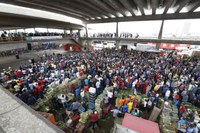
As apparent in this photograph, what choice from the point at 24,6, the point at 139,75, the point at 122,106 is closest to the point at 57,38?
the point at 24,6

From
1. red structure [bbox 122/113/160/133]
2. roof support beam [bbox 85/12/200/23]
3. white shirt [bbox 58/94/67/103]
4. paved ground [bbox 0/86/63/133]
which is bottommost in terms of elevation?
white shirt [bbox 58/94/67/103]

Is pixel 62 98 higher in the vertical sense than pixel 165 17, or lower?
lower

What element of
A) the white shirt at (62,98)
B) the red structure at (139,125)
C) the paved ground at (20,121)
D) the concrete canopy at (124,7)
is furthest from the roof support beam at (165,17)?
the paved ground at (20,121)

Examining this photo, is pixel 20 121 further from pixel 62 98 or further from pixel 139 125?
pixel 62 98

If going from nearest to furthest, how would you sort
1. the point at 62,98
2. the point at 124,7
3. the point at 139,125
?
1. the point at 139,125
2. the point at 62,98
3. the point at 124,7

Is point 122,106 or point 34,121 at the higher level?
point 34,121

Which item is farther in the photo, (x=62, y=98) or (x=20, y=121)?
(x=62, y=98)

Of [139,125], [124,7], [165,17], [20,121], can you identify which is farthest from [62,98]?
[165,17]

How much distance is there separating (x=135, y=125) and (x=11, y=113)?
4203mm

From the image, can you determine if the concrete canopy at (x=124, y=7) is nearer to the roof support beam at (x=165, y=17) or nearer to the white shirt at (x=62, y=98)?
the roof support beam at (x=165, y=17)

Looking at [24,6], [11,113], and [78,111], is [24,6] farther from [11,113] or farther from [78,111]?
[11,113]

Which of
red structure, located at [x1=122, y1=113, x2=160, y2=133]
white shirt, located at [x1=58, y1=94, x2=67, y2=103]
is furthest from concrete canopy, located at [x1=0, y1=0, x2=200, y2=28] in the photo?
red structure, located at [x1=122, y1=113, x2=160, y2=133]

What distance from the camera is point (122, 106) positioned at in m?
7.46

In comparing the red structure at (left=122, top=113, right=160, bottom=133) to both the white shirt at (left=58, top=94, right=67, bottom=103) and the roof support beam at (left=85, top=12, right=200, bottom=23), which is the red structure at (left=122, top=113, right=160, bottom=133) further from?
the roof support beam at (left=85, top=12, right=200, bottom=23)
